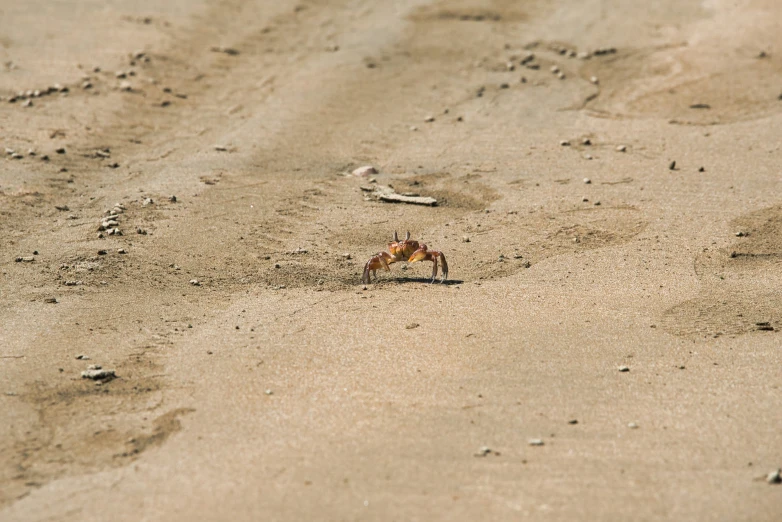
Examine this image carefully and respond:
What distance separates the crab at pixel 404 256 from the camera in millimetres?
6461

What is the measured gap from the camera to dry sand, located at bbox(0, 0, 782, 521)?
456cm

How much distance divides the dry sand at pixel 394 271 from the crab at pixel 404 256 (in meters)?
0.15

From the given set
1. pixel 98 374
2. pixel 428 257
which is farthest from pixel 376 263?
pixel 98 374

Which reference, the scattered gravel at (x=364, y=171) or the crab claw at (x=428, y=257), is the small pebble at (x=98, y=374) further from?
the scattered gravel at (x=364, y=171)

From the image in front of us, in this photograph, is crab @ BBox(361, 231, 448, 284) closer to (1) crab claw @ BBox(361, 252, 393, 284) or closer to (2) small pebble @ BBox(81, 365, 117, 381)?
(1) crab claw @ BBox(361, 252, 393, 284)

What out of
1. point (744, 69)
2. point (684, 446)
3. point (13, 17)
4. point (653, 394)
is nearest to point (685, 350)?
point (653, 394)

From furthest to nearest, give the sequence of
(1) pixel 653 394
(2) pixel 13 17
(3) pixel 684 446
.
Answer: (2) pixel 13 17 → (1) pixel 653 394 → (3) pixel 684 446

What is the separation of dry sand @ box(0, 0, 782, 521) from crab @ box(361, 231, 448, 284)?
0.15m

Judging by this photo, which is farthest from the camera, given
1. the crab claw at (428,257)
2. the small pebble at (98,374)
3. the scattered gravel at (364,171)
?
the scattered gravel at (364,171)

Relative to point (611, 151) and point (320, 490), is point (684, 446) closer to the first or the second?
point (320, 490)

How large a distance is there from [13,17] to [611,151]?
749 cm

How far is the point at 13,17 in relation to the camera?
12.2 m

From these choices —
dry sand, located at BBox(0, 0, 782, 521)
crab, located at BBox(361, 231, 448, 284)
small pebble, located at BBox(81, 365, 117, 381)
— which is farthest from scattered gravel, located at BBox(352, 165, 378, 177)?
small pebble, located at BBox(81, 365, 117, 381)

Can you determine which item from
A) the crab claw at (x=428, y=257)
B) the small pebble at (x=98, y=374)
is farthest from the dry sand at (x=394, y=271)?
the crab claw at (x=428, y=257)
